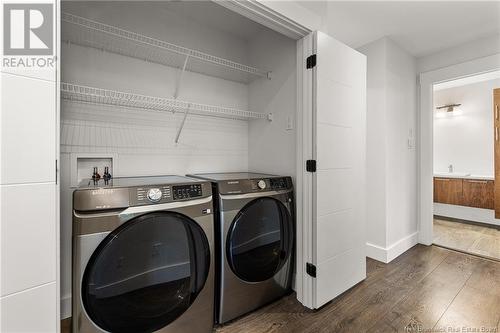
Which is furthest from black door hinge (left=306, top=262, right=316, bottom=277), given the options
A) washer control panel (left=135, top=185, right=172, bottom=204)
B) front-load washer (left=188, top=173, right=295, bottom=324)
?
washer control panel (left=135, top=185, right=172, bottom=204)

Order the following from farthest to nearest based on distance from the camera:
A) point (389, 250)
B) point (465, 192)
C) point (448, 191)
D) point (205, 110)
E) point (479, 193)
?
point (448, 191) → point (465, 192) → point (479, 193) → point (389, 250) → point (205, 110)

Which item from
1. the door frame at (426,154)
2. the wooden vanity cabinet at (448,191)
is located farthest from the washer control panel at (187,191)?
the wooden vanity cabinet at (448,191)

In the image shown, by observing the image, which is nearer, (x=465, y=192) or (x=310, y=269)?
(x=310, y=269)

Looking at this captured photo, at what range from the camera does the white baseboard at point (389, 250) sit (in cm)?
250

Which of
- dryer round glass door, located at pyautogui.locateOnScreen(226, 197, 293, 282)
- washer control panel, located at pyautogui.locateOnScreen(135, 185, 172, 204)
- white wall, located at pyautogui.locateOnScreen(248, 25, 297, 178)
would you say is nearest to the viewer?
washer control panel, located at pyautogui.locateOnScreen(135, 185, 172, 204)

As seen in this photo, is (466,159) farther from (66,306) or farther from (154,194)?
(66,306)

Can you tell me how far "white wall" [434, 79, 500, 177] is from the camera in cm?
390

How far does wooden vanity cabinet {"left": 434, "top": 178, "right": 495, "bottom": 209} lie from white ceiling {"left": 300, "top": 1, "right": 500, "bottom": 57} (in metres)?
2.34

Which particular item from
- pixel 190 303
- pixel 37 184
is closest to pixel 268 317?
pixel 190 303

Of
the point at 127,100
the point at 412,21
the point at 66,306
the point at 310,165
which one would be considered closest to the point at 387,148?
the point at 412,21

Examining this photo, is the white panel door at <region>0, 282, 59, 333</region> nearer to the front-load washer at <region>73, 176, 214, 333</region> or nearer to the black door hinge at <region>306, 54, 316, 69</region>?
the front-load washer at <region>73, 176, 214, 333</region>

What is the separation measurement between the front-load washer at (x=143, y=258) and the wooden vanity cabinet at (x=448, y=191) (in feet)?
14.6

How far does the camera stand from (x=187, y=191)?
1.34 meters

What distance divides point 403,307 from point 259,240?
3.81 ft
